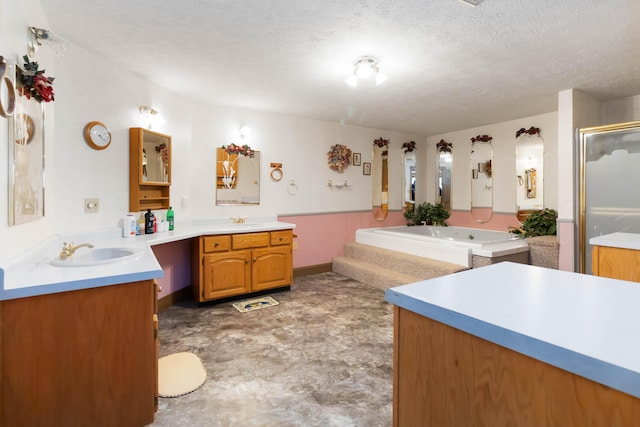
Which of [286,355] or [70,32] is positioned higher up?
[70,32]

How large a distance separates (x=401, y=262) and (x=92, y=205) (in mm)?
3271

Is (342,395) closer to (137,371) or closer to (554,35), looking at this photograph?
(137,371)

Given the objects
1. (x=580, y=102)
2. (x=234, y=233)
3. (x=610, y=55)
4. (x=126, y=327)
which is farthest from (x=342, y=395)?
(x=580, y=102)

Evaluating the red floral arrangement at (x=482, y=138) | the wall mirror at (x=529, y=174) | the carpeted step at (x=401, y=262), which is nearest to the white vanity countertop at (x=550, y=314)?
the carpeted step at (x=401, y=262)

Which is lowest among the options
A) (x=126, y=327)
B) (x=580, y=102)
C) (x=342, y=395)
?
(x=342, y=395)

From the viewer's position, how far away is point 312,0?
1.85 m

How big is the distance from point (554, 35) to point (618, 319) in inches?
88.6

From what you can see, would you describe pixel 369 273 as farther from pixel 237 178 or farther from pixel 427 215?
pixel 237 178

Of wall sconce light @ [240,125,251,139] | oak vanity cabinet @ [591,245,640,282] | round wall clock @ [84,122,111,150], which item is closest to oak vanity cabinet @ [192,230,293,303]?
round wall clock @ [84,122,111,150]

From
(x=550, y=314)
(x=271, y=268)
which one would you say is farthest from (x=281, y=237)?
(x=550, y=314)

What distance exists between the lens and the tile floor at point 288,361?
69.2 inches

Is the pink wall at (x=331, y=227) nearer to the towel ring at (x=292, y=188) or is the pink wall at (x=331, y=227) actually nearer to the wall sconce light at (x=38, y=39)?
the towel ring at (x=292, y=188)

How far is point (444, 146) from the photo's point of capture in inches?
220

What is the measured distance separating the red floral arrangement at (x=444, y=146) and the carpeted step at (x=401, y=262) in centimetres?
231
